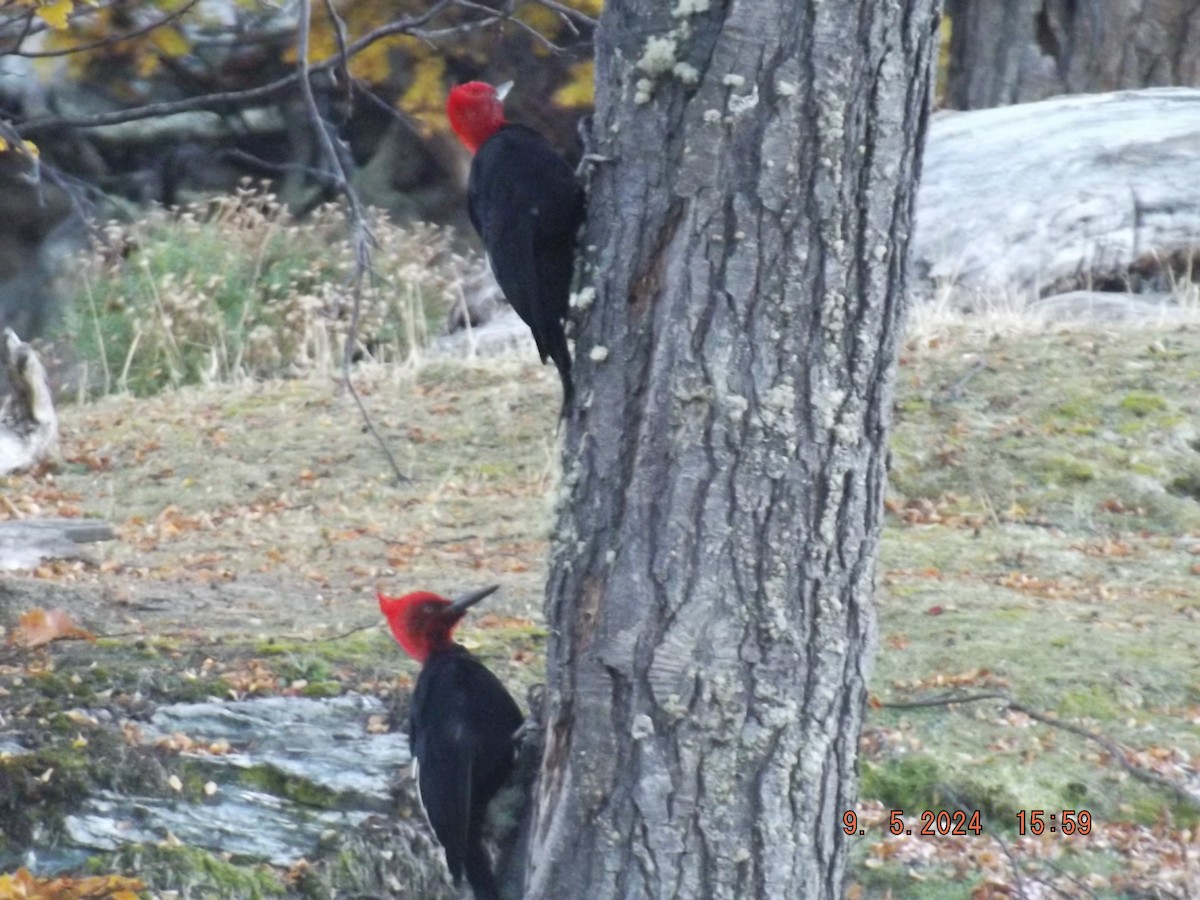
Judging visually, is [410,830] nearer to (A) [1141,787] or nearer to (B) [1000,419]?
(A) [1141,787]

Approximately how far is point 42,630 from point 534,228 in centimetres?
204

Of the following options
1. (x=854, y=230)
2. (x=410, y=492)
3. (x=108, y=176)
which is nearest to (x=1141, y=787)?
(x=854, y=230)

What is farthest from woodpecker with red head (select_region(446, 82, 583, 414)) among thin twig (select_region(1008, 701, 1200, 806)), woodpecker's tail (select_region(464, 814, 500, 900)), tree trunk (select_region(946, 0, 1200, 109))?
tree trunk (select_region(946, 0, 1200, 109))

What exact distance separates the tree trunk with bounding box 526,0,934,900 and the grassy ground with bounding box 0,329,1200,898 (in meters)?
0.76

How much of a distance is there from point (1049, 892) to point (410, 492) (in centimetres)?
400

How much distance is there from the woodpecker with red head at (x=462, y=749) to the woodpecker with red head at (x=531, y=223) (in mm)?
640

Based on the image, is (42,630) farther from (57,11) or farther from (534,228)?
(534,228)

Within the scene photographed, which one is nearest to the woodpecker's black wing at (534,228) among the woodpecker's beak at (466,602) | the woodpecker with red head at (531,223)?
the woodpecker with red head at (531,223)

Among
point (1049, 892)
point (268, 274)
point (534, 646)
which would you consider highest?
point (268, 274)

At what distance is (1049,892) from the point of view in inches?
149

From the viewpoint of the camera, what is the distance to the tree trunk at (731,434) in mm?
2744

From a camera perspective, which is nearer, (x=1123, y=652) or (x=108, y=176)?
(x=1123, y=652)

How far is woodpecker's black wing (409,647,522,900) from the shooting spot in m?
3.48

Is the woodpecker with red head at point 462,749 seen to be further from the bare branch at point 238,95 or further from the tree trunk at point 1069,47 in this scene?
the tree trunk at point 1069,47
